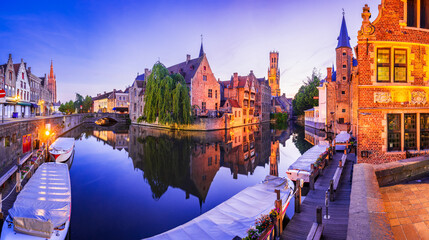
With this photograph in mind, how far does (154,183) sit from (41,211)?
674 cm

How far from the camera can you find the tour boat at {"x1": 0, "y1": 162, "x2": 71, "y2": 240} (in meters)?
5.54

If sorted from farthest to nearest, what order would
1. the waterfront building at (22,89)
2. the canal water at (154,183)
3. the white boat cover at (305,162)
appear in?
the waterfront building at (22,89), the white boat cover at (305,162), the canal water at (154,183)

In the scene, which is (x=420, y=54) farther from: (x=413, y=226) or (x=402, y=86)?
(x=413, y=226)

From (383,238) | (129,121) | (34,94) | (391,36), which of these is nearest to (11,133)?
(383,238)

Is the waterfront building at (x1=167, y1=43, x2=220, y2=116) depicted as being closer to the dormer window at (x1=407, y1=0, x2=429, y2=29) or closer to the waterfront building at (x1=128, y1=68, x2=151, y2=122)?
the waterfront building at (x1=128, y1=68, x2=151, y2=122)

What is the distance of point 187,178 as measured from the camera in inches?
541

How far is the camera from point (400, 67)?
28.5 ft

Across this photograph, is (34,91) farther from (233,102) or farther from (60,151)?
(233,102)

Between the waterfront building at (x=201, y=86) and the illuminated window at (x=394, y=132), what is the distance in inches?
1375

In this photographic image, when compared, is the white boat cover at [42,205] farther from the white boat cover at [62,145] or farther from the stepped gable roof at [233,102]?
the stepped gable roof at [233,102]

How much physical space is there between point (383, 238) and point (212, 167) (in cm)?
1413

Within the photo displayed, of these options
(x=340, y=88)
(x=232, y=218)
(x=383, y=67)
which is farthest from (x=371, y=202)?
(x=340, y=88)

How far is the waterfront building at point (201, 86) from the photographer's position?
143 ft

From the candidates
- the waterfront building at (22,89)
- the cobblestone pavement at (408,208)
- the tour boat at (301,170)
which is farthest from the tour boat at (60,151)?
the waterfront building at (22,89)
